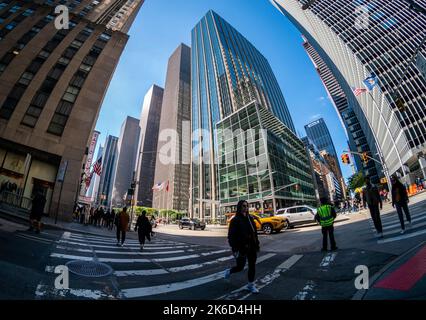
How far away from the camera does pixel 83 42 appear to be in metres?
26.0

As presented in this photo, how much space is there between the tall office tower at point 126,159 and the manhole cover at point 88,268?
163184 mm

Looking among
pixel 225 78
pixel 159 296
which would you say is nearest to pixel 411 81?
pixel 225 78

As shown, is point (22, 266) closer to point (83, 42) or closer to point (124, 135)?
point (83, 42)

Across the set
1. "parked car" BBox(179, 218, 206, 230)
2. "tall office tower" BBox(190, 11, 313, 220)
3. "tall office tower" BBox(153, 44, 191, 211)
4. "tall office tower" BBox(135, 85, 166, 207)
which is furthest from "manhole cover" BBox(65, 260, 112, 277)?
"tall office tower" BBox(135, 85, 166, 207)

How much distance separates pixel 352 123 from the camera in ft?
378

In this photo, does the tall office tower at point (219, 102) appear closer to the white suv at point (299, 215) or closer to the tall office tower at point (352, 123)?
the white suv at point (299, 215)

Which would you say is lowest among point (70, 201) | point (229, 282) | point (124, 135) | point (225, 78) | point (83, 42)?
point (229, 282)

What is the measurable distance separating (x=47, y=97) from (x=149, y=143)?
155018 millimetres

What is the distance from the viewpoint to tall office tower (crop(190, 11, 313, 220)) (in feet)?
179

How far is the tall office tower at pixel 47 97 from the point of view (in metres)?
17.6

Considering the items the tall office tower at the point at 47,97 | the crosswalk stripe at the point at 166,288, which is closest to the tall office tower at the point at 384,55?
the crosswalk stripe at the point at 166,288

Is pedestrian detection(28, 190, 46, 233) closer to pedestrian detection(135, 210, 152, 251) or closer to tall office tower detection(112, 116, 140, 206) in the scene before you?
pedestrian detection(135, 210, 152, 251)

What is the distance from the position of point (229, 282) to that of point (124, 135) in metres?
195

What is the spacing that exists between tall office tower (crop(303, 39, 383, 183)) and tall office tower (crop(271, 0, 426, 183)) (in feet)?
50.9
